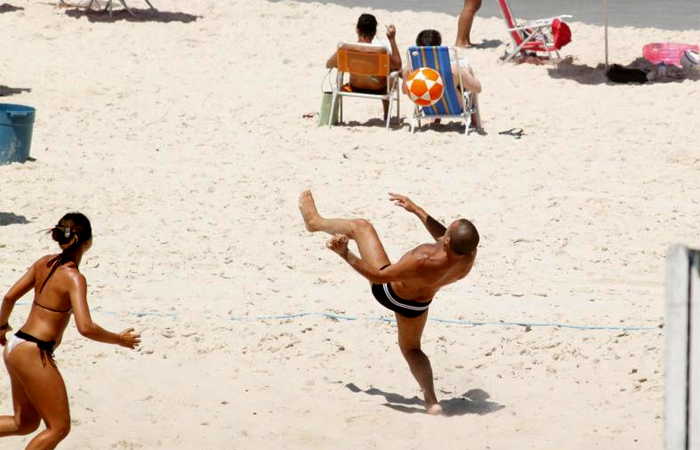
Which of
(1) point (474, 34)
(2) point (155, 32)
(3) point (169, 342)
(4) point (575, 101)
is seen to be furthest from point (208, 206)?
(1) point (474, 34)

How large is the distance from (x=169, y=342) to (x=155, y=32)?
357 inches

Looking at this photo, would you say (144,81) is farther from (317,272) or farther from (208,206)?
(317,272)

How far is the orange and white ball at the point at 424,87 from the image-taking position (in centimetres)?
1059

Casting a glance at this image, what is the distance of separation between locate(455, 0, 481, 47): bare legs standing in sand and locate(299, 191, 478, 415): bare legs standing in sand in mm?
8761

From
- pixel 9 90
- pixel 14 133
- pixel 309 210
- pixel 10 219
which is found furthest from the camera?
pixel 9 90

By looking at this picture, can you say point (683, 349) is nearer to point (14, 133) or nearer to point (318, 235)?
point (318, 235)

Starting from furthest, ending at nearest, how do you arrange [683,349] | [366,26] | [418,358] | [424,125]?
[424,125], [366,26], [418,358], [683,349]

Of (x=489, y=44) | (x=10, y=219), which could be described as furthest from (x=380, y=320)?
(x=489, y=44)

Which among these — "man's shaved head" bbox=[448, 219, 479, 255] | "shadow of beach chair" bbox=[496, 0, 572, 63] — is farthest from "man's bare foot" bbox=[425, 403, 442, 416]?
"shadow of beach chair" bbox=[496, 0, 572, 63]

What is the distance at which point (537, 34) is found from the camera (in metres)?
13.2

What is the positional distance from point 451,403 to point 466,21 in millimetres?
9234

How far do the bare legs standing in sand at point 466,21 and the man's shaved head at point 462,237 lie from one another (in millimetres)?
9531

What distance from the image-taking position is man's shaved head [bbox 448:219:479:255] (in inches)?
199

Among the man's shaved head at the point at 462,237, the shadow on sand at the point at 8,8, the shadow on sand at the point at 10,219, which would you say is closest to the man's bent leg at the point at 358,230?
the man's shaved head at the point at 462,237
